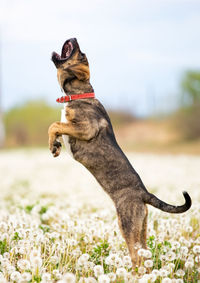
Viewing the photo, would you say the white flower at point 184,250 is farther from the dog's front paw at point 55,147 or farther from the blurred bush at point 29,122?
the blurred bush at point 29,122

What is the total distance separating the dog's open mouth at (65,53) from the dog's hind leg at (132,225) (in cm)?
178

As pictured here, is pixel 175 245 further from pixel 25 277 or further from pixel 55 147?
pixel 25 277

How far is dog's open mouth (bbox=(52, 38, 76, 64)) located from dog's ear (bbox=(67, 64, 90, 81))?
0.13m

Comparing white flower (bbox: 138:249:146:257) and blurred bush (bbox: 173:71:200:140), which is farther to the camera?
blurred bush (bbox: 173:71:200:140)

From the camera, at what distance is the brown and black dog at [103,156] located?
4.37 metres

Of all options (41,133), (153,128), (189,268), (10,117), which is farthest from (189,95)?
(189,268)

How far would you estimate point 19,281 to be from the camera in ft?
12.5

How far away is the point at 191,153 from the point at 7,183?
16.1 metres

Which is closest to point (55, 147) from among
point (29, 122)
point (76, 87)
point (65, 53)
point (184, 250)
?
point (76, 87)

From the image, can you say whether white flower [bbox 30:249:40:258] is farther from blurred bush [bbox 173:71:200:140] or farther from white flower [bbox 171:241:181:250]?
blurred bush [bbox 173:71:200:140]

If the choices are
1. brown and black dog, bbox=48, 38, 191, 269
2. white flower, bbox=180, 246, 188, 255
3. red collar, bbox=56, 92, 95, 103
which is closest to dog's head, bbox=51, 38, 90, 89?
brown and black dog, bbox=48, 38, 191, 269

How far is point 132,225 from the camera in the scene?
4.34 m

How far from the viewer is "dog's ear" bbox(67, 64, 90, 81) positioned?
15.1 feet

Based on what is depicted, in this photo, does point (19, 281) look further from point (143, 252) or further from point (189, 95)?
point (189, 95)
